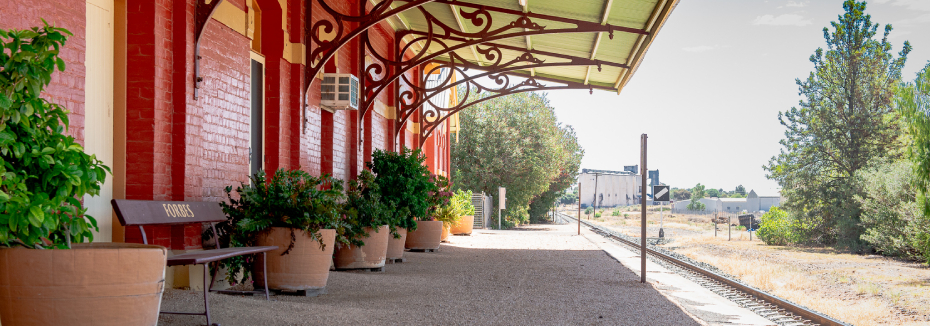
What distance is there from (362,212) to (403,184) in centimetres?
187

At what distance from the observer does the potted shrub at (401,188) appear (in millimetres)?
9875

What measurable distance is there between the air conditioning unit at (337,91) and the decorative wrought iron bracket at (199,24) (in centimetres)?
357

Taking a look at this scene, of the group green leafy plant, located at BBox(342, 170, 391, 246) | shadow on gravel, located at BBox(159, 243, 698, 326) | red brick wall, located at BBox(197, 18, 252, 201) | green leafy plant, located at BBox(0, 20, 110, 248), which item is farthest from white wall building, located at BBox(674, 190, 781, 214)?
green leafy plant, located at BBox(0, 20, 110, 248)

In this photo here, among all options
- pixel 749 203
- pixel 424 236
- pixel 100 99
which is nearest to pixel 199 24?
pixel 100 99

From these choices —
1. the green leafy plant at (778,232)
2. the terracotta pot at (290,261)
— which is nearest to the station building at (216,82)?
the terracotta pot at (290,261)

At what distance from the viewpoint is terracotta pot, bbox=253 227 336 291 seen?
579 cm

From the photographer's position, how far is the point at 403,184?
32.8 feet

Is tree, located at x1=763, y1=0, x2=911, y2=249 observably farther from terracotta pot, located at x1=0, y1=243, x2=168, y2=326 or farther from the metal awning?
terracotta pot, located at x1=0, y1=243, x2=168, y2=326

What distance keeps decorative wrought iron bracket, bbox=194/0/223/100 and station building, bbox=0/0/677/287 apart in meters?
0.01

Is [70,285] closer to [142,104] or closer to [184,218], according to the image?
[184,218]

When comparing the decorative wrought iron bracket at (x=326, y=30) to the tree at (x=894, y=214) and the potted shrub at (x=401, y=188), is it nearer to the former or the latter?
the potted shrub at (x=401, y=188)

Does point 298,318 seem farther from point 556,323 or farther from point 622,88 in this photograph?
point 622,88

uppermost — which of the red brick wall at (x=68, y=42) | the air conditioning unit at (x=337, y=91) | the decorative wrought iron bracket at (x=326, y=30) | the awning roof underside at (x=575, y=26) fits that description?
the awning roof underside at (x=575, y=26)

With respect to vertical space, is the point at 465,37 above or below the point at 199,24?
above
